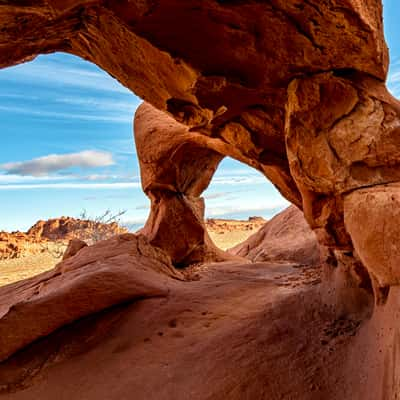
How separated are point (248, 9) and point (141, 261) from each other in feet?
12.8

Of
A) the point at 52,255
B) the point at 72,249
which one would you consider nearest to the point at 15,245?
the point at 52,255

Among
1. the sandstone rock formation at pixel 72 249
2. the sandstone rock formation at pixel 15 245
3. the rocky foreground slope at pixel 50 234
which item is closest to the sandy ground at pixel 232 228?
the rocky foreground slope at pixel 50 234

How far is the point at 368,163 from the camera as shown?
3.25 metres

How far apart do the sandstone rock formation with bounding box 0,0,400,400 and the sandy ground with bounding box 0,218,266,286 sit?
13.5 metres

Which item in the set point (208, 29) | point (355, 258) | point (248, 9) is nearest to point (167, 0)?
point (208, 29)

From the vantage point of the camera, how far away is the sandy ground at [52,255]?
1919 cm

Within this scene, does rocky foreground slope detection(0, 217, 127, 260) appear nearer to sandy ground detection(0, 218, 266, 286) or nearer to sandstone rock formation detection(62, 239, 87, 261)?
sandy ground detection(0, 218, 266, 286)

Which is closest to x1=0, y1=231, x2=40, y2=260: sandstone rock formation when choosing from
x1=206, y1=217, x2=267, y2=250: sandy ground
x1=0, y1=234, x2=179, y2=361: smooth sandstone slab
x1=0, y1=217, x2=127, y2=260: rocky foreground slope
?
x1=0, y1=217, x2=127, y2=260: rocky foreground slope

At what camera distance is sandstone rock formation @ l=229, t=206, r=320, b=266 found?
30.1 ft

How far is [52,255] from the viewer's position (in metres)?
21.6

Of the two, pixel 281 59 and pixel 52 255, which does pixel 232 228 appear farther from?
pixel 281 59

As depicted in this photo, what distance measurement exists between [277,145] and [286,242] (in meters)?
6.02

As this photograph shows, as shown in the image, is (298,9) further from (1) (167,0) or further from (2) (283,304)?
(2) (283,304)

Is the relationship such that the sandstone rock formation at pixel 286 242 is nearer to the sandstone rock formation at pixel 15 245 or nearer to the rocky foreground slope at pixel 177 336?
the rocky foreground slope at pixel 177 336
